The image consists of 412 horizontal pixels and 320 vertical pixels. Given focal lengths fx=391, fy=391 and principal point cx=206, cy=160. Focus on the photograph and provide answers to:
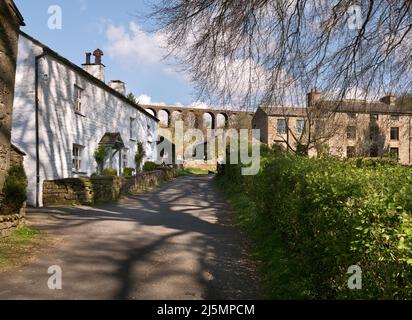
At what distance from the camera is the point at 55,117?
55.3ft

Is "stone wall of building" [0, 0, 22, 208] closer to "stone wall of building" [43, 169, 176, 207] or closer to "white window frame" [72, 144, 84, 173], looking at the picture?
"stone wall of building" [43, 169, 176, 207]

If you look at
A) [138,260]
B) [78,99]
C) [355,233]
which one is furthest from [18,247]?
[78,99]

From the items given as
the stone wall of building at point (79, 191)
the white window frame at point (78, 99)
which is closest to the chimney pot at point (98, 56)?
the white window frame at point (78, 99)

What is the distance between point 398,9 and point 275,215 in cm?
686

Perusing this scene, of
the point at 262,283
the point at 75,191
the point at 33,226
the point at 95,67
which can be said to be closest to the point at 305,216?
the point at 262,283

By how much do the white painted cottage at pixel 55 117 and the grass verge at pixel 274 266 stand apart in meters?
9.50

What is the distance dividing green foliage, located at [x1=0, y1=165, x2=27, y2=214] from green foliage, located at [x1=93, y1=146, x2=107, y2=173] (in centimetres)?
1154

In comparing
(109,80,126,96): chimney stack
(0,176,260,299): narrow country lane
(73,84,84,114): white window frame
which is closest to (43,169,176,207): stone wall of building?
(0,176,260,299): narrow country lane

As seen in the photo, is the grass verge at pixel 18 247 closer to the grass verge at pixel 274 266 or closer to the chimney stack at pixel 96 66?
the grass verge at pixel 274 266

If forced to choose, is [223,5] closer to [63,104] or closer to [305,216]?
[305,216]

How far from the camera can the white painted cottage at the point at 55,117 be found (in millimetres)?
15562

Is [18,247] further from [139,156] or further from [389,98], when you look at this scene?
[139,156]

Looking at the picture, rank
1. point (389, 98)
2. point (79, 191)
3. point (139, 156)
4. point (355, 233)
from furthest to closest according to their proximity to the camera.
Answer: point (139, 156) → point (79, 191) → point (389, 98) → point (355, 233)

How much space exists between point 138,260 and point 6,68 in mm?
5167
